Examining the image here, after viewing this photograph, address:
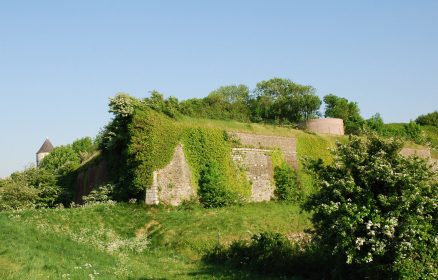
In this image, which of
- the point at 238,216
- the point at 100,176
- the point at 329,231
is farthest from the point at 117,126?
the point at 329,231

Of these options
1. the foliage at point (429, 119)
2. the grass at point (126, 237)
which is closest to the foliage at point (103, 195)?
the grass at point (126, 237)

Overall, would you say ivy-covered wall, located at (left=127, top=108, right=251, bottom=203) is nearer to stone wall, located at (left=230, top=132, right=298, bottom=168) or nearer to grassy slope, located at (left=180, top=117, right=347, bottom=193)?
grassy slope, located at (left=180, top=117, right=347, bottom=193)

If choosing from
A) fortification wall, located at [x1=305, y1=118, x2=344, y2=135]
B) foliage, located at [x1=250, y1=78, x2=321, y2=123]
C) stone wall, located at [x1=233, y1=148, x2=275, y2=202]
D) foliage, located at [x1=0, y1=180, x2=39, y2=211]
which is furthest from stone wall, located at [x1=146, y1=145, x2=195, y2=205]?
foliage, located at [x1=250, y1=78, x2=321, y2=123]

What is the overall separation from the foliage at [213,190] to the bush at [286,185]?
423 centimetres

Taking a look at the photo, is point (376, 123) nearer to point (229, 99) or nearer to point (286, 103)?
point (286, 103)

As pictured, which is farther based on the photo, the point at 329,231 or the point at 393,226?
the point at 329,231

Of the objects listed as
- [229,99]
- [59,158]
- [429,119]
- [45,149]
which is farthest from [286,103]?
[45,149]

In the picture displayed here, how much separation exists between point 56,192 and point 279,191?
1742cm

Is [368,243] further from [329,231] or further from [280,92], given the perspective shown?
[280,92]

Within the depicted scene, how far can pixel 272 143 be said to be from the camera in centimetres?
3319

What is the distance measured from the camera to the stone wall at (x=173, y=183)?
26562 mm

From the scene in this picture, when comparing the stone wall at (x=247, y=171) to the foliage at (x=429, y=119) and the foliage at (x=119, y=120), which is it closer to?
the foliage at (x=119, y=120)

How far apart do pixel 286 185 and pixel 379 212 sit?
63.6 ft

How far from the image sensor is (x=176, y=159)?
28078 millimetres
